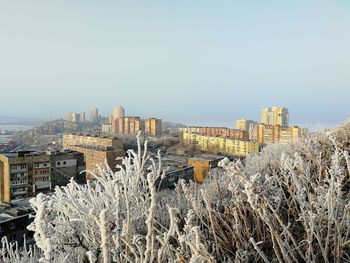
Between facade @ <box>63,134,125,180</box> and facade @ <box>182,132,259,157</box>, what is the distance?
31.5 feet

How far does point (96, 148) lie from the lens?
2194 centimetres

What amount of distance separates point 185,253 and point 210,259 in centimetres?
30

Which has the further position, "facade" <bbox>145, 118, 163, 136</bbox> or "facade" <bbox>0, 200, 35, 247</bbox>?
"facade" <bbox>145, 118, 163, 136</bbox>

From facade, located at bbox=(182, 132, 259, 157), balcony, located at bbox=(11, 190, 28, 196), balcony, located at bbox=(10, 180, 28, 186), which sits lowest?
balcony, located at bbox=(11, 190, 28, 196)

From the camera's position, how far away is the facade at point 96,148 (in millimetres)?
19281

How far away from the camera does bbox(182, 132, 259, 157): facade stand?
94.2 feet

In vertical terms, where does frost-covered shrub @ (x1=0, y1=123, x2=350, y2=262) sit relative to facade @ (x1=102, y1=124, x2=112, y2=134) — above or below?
above

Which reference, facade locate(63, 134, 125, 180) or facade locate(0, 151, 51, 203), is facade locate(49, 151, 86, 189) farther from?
facade locate(63, 134, 125, 180)

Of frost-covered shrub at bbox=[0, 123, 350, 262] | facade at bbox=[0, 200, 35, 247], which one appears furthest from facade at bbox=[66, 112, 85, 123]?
frost-covered shrub at bbox=[0, 123, 350, 262]

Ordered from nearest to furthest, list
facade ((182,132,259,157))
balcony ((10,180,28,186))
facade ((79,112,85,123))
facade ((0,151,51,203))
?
facade ((0,151,51,203)) < balcony ((10,180,28,186)) < facade ((182,132,259,157)) < facade ((79,112,85,123))

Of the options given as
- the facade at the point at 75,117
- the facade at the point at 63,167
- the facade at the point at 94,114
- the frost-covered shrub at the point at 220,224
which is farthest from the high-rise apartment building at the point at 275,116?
the facade at the point at 94,114

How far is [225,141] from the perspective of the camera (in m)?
30.5

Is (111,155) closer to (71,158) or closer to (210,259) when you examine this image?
(71,158)

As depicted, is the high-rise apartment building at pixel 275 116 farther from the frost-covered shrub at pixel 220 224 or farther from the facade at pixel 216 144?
the frost-covered shrub at pixel 220 224
